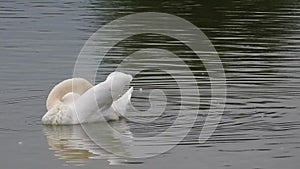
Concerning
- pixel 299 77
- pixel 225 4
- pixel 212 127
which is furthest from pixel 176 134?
pixel 225 4

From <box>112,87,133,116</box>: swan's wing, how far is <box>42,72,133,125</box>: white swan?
11 cm

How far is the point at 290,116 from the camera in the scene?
15023mm

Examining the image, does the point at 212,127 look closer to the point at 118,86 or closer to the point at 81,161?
the point at 118,86

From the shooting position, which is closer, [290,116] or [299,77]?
[290,116]

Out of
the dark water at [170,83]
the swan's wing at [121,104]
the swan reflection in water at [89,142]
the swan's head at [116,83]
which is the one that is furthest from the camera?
the swan's wing at [121,104]

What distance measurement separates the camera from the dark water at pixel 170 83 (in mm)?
12797

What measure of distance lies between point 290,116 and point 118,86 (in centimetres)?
243

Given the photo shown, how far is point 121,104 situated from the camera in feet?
50.9

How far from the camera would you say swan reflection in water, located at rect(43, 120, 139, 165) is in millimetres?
12898

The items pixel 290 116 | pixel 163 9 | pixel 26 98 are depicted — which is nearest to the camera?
pixel 290 116

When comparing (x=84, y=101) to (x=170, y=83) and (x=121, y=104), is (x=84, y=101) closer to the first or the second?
(x=121, y=104)

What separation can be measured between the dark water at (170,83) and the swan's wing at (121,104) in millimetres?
420

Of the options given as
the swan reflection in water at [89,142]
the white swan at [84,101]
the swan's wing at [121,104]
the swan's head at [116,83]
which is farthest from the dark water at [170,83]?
the swan's head at [116,83]

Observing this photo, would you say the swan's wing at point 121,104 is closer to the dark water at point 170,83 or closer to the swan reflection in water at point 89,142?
the swan reflection in water at point 89,142
